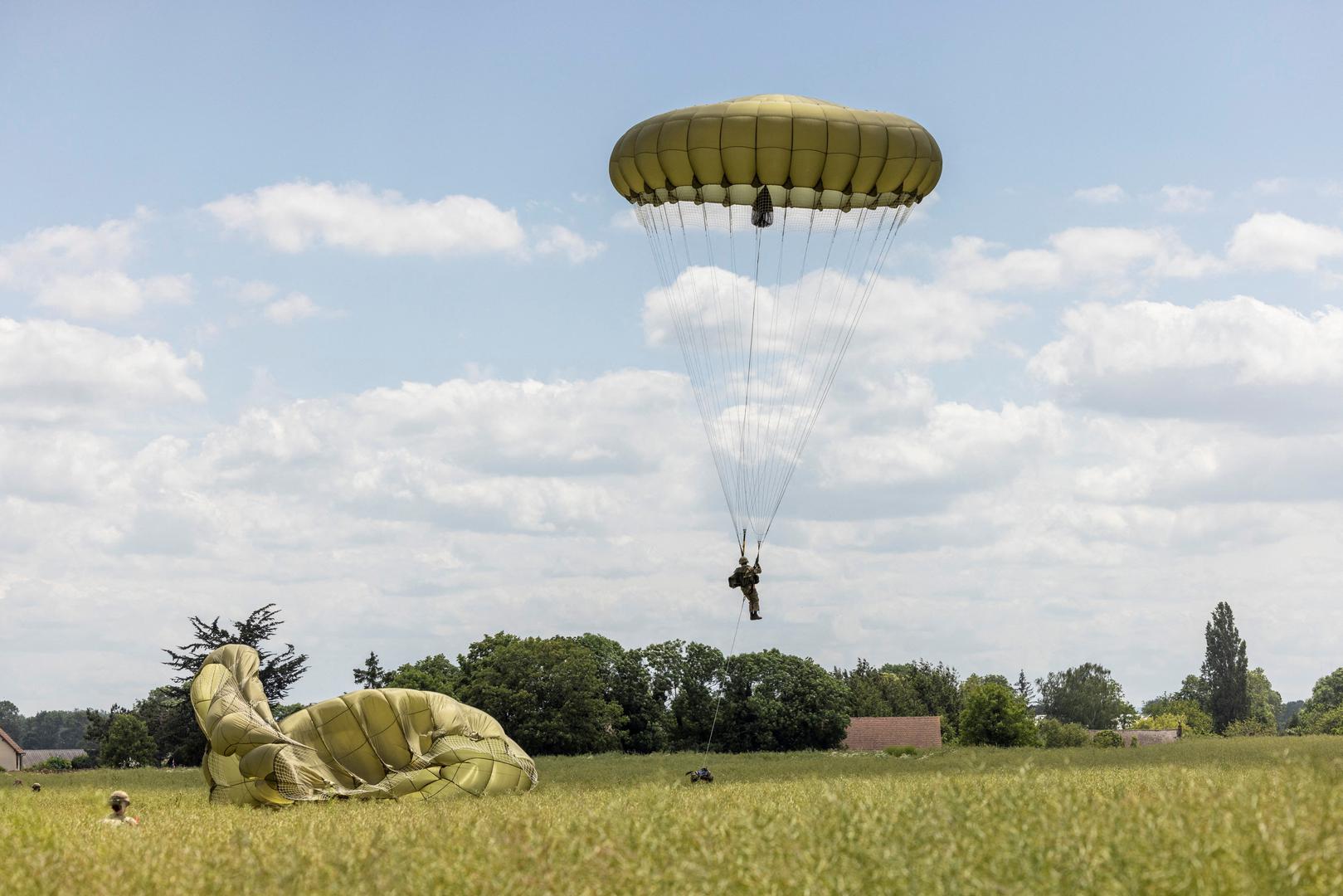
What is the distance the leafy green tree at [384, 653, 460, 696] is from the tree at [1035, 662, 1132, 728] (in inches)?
4504

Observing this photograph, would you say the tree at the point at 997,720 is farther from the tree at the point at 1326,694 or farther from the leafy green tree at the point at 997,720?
the tree at the point at 1326,694

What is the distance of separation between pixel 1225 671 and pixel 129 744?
96.7m

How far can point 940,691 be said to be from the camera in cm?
9706

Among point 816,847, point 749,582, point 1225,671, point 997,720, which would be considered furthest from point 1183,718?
point 816,847

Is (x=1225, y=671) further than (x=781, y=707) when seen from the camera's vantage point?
Yes

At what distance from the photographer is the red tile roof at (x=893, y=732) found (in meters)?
75.4

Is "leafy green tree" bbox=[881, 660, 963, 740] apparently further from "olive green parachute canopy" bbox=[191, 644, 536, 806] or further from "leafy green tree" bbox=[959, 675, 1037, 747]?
"olive green parachute canopy" bbox=[191, 644, 536, 806]

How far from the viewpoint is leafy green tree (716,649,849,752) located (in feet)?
208

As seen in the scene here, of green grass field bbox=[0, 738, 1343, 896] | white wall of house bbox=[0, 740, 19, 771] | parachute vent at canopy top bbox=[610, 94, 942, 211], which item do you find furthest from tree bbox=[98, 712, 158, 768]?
green grass field bbox=[0, 738, 1343, 896]

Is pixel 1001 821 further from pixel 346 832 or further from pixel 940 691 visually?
pixel 940 691

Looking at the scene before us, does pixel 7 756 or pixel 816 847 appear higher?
pixel 816 847

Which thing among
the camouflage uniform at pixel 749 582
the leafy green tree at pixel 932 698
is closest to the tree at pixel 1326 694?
the leafy green tree at pixel 932 698

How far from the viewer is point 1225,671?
116 metres

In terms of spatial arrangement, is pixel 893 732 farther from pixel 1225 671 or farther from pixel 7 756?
pixel 7 756
